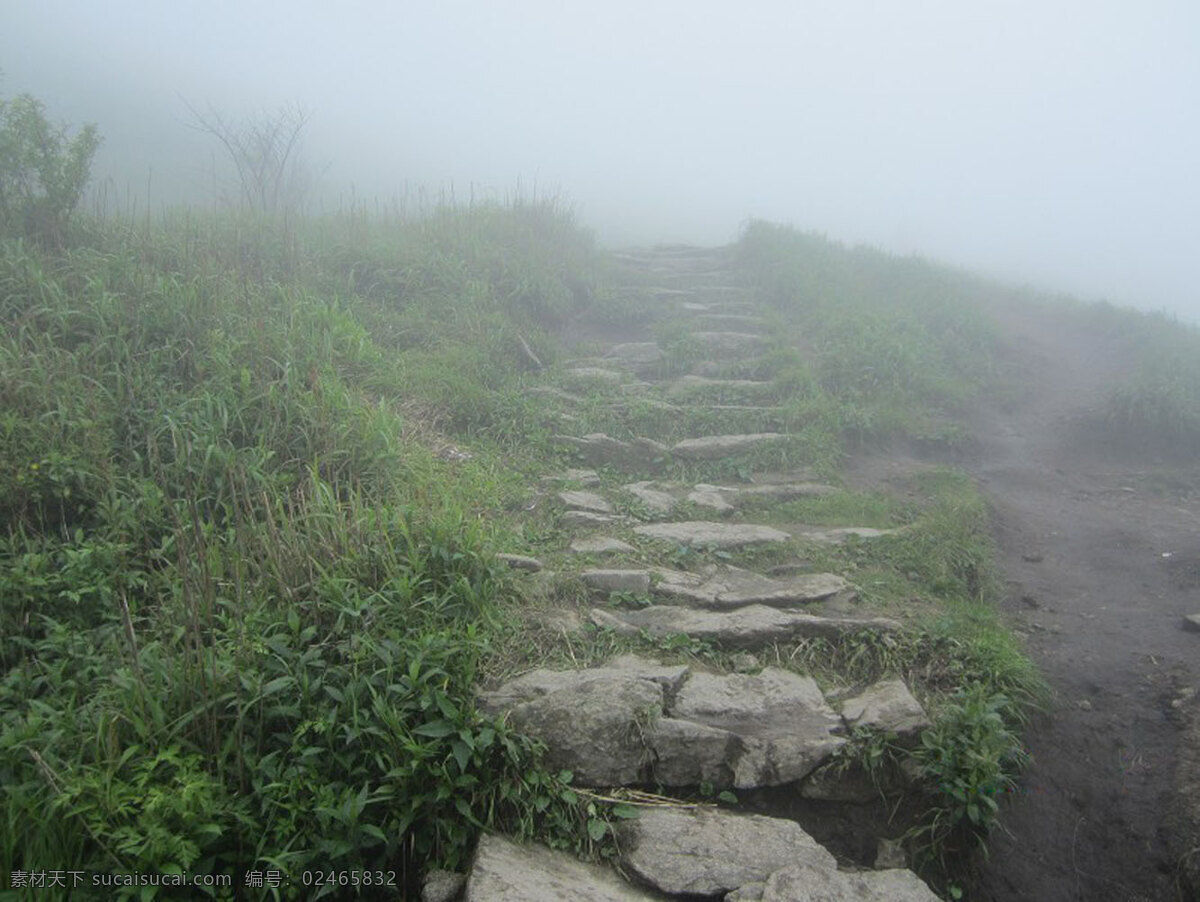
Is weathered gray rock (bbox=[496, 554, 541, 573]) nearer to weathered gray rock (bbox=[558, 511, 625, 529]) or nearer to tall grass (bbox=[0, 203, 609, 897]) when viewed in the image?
tall grass (bbox=[0, 203, 609, 897])

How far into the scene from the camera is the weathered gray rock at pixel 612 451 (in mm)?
6199

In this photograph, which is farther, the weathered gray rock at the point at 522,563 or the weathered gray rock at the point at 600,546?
the weathered gray rock at the point at 600,546

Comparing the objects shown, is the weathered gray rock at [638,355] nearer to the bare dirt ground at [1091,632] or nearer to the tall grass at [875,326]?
the tall grass at [875,326]

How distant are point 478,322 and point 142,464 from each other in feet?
13.5

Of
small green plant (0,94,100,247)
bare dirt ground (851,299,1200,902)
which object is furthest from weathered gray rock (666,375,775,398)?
small green plant (0,94,100,247)

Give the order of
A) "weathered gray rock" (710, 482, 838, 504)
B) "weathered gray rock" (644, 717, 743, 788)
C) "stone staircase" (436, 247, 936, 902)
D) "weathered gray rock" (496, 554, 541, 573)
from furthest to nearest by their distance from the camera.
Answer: "weathered gray rock" (710, 482, 838, 504) < "weathered gray rock" (496, 554, 541, 573) < "weathered gray rock" (644, 717, 743, 788) < "stone staircase" (436, 247, 936, 902)

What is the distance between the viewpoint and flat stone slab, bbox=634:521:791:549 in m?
4.86

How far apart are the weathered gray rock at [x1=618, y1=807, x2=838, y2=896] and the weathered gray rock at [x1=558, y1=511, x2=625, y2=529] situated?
7.62 ft

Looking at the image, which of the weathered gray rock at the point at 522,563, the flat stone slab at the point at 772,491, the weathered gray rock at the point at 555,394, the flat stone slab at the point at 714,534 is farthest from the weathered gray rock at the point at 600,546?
the weathered gray rock at the point at 555,394

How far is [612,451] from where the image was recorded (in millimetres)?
6258

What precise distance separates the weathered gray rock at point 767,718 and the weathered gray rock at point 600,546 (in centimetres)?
126

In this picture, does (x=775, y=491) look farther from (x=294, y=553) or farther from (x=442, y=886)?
(x=442, y=886)

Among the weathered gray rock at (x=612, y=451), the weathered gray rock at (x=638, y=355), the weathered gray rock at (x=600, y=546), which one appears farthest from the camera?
the weathered gray rock at (x=638, y=355)

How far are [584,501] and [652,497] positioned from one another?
1.97ft
